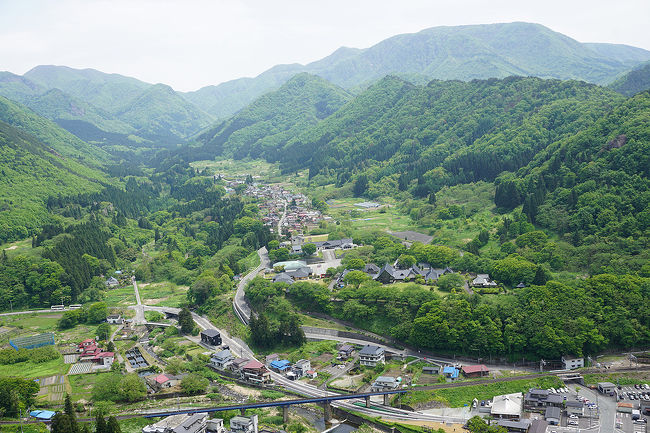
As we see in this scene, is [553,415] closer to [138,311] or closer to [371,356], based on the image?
[371,356]

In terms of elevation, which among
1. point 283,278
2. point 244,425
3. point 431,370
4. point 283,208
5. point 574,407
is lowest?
point 244,425

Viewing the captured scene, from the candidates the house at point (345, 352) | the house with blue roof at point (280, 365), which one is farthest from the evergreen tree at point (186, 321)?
the house at point (345, 352)

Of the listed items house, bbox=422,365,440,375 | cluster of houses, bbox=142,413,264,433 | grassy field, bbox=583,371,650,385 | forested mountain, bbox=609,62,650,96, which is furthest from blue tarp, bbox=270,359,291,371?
forested mountain, bbox=609,62,650,96

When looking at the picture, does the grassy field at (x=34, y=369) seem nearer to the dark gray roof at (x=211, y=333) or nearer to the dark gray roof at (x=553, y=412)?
the dark gray roof at (x=211, y=333)

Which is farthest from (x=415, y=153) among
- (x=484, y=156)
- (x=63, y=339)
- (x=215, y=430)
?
(x=215, y=430)

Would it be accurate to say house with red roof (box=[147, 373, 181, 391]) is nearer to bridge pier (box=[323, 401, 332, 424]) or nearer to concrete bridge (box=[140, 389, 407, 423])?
concrete bridge (box=[140, 389, 407, 423])

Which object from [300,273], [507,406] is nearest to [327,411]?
[507,406]
